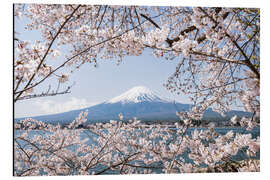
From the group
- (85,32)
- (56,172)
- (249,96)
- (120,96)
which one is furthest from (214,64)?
(56,172)

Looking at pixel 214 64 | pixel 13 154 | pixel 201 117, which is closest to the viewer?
pixel 13 154

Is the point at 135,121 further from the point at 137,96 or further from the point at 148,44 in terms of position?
the point at 148,44

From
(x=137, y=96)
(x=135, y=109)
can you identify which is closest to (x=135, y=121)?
(x=135, y=109)

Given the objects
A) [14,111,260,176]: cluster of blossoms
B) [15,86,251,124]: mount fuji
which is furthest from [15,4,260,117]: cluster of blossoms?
[14,111,260,176]: cluster of blossoms

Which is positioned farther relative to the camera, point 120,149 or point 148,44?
point 120,149

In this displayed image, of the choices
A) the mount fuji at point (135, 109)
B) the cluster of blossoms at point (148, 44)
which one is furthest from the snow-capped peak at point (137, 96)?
the cluster of blossoms at point (148, 44)

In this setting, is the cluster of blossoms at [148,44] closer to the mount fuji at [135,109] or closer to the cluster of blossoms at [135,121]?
the cluster of blossoms at [135,121]

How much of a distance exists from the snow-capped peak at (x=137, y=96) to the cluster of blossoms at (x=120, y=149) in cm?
20

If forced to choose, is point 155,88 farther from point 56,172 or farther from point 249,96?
point 56,172

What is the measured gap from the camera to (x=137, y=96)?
2.19 metres

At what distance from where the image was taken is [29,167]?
2.02 m

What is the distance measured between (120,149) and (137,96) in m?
0.49
